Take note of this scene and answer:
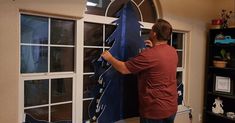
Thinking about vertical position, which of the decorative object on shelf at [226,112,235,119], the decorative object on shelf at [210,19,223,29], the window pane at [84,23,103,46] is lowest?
the decorative object on shelf at [226,112,235,119]

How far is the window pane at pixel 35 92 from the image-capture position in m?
2.21

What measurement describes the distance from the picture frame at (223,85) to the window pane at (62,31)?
2.51m

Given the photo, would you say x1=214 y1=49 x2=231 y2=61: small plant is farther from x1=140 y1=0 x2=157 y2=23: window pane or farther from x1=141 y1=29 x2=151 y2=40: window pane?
x1=141 y1=29 x2=151 y2=40: window pane

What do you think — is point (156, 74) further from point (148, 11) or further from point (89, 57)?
point (148, 11)

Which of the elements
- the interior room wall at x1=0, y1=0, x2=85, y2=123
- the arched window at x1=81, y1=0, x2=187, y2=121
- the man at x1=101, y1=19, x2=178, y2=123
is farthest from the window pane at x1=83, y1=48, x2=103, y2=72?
the interior room wall at x1=0, y1=0, x2=85, y2=123

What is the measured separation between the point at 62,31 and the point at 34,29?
0.30m

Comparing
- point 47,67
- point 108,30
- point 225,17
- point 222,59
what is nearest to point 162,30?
point 108,30

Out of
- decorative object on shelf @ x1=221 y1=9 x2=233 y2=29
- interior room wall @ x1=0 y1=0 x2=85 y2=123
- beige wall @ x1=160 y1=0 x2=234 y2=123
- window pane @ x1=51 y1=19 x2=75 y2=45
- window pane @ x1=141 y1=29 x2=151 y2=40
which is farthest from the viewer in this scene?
decorative object on shelf @ x1=221 y1=9 x2=233 y2=29

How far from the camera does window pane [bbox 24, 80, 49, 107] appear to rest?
87.0 inches

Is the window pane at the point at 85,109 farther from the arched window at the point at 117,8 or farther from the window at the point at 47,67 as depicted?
the arched window at the point at 117,8

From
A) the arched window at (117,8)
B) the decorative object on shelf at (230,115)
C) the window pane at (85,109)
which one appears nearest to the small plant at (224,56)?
the decorative object on shelf at (230,115)

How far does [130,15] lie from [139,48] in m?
0.43

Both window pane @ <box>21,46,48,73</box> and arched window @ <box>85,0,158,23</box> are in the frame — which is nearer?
window pane @ <box>21,46,48,73</box>

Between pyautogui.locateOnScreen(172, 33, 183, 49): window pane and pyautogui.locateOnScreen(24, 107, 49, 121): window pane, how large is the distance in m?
2.13
